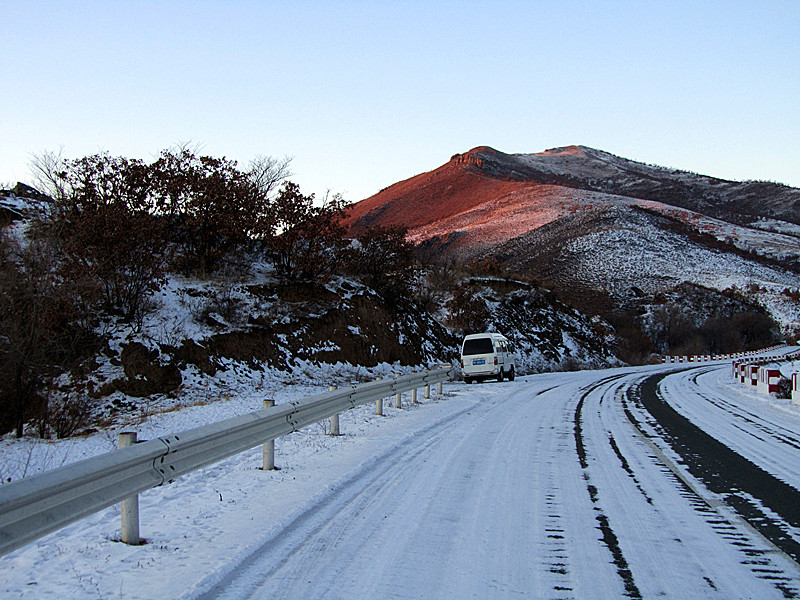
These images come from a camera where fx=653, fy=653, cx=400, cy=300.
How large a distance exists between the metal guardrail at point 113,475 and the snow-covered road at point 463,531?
49cm

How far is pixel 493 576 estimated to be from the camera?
464 cm

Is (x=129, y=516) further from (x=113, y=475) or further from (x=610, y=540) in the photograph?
(x=610, y=540)

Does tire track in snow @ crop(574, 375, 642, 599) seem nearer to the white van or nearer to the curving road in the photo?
the curving road

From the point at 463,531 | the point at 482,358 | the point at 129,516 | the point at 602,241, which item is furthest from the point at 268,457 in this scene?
the point at 602,241

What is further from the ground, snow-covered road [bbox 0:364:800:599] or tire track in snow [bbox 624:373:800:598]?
snow-covered road [bbox 0:364:800:599]

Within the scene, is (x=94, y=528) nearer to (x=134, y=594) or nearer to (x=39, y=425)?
(x=134, y=594)

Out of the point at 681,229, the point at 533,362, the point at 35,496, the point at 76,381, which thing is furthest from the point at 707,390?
the point at 681,229

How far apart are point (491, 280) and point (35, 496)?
44.9 m

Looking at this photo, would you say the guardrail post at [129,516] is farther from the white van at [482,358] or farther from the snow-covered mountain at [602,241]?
the snow-covered mountain at [602,241]

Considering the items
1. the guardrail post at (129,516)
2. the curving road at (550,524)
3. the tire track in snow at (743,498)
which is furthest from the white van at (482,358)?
the guardrail post at (129,516)

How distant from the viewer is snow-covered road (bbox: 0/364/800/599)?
448 centimetres

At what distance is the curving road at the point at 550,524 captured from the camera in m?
4.51

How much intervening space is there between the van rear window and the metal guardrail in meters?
18.3

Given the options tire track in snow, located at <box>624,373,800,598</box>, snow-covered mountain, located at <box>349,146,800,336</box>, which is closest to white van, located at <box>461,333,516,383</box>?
tire track in snow, located at <box>624,373,800,598</box>
